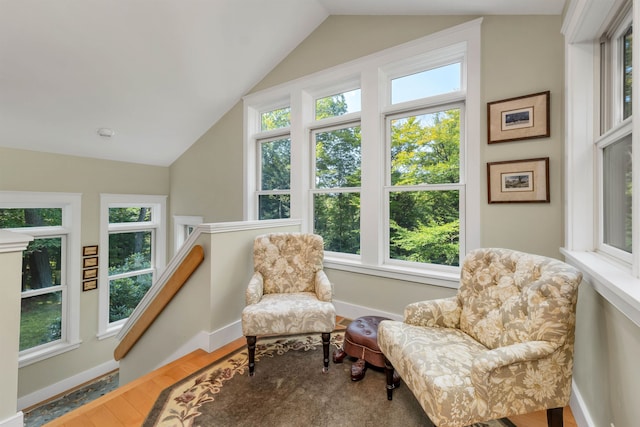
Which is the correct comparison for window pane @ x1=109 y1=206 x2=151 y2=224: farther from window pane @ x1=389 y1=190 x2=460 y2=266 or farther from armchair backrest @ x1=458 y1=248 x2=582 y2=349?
armchair backrest @ x1=458 y1=248 x2=582 y2=349

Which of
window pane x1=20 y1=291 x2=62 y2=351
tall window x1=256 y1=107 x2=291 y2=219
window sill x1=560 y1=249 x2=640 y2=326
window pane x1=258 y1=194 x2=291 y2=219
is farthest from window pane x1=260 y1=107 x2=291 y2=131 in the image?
window pane x1=20 y1=291 x2=62 y2=351

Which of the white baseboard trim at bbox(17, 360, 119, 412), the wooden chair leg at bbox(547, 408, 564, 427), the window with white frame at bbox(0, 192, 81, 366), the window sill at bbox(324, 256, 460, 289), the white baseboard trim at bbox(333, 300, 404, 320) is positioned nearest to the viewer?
the wooden chair leg at bbox(547, 408, 564, 427)

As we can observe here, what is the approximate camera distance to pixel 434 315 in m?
1.71

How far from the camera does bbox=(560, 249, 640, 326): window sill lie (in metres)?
0.94

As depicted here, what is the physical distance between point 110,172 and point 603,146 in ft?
17.7

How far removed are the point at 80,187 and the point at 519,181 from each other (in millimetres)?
5116

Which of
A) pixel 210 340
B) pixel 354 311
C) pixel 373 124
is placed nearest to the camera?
pixel 210 340

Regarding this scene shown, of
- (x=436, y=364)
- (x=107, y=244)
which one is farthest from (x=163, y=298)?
(x=107, y=244)

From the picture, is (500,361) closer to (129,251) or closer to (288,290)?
(288,290)

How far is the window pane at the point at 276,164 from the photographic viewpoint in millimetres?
3609

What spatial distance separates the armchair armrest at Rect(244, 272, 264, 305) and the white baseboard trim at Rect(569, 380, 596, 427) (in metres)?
1.98

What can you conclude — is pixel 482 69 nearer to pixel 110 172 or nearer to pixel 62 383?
pixel 110 172

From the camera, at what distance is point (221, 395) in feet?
5.74

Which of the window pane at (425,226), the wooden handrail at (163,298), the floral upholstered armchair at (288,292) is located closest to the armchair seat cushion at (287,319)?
the floral upholstered armchair at (288,292)
